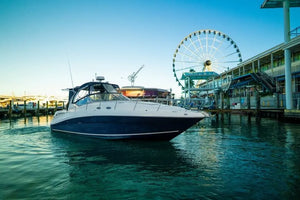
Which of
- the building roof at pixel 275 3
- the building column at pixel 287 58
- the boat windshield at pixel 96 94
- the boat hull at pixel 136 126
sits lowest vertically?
the boat hull at pixel 136 126

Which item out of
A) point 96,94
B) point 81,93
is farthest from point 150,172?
point 81,93

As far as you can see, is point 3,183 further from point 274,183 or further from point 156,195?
point 274,183

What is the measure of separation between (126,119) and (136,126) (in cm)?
45

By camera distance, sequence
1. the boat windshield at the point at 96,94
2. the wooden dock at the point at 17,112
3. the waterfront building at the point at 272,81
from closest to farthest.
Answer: the boat windshield at the point at 96,94 → the waterfront building at the point at 272,81 → the wooden dock at the point at 17,112

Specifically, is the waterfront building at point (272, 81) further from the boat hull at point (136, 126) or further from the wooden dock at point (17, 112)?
the wooden dock at point (17, 112)

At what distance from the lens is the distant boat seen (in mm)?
6922

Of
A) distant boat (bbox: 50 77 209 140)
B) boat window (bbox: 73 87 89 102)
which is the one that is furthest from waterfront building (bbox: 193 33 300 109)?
boat window (bbox: 73 87 89 102)

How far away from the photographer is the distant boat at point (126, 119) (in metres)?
6.92

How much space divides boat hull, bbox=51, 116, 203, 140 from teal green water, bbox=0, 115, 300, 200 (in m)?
0.42

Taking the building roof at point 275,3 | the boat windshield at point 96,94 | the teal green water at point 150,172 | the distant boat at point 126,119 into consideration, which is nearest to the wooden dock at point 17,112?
the boat windshield at point 96,94

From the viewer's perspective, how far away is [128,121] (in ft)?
23.5

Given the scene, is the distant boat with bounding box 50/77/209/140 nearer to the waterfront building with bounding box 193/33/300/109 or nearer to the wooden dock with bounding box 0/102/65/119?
the waterfront building with bounding box 193/33/300/109

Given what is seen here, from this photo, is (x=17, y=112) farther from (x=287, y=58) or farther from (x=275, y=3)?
(x=275, y=3)

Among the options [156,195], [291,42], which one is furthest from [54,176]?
[291,42]
